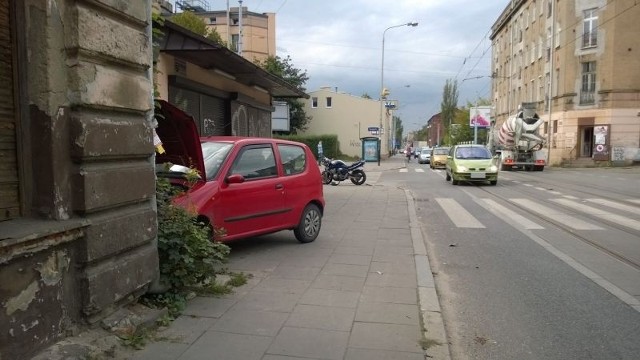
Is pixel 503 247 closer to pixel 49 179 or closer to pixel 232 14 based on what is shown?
pixel 49 179

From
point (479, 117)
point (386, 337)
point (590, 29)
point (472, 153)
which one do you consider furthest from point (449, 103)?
point (386, 337)

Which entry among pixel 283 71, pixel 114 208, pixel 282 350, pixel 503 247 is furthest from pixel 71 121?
pixel 283 71

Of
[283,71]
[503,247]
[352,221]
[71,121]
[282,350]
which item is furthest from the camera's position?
[283,71]

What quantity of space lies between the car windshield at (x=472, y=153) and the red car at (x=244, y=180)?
14363mm

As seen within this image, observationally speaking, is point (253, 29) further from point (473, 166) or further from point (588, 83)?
point (473, 166)

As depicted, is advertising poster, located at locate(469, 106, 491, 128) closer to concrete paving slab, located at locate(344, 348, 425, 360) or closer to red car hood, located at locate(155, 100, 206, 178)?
red car hood, located at locate(155, 100, 206, 178)

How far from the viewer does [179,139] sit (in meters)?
5.83

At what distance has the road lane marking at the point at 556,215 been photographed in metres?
10.5

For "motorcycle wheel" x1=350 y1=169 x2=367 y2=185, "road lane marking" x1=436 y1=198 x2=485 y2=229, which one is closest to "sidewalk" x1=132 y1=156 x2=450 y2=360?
"road lane marking" x1=436 y1=198 x2=485 y2=229

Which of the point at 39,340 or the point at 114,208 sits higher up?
the point at 114,208

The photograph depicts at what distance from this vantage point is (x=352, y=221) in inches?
442

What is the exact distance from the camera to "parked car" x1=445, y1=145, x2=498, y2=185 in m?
21.0

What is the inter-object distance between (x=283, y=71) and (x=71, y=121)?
50221mm

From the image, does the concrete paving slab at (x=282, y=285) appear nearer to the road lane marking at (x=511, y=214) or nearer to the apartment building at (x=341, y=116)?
the road lane marking at (x=511, y=214)
